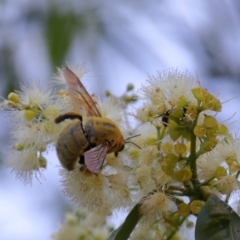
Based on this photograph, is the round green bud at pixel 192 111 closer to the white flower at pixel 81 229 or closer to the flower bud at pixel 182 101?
the flower bud at pixel 182 101

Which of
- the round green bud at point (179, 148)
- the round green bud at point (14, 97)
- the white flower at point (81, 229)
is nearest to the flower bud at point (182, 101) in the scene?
the round green bud at point (179, 148)

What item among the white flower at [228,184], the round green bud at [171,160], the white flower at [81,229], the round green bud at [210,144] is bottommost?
the white flower at [81,229]

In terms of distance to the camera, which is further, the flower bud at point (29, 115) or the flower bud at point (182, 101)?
the flower bud at point (29, 115)

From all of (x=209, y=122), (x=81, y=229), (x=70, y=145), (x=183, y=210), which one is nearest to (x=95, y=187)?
(x=70, y=145)

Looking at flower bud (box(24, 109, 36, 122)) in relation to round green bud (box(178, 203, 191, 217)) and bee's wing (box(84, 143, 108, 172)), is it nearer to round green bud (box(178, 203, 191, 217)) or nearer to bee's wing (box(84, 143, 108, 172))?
bee's wing (box(84, 143, 108, 172))

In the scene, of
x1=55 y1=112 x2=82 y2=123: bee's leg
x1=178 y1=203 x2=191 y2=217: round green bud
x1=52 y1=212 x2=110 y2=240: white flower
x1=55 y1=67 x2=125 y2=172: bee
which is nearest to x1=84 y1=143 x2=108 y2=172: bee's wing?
x1=55 y1=67 x2=125 y2=172: bee

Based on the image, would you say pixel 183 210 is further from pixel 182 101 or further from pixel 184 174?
pixel 182 101

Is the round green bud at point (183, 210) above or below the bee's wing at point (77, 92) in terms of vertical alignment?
below
